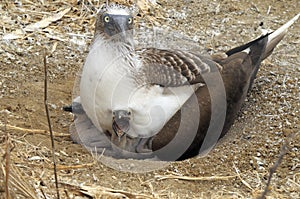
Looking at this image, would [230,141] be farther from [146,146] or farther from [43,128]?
[43,128]

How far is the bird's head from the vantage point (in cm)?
589

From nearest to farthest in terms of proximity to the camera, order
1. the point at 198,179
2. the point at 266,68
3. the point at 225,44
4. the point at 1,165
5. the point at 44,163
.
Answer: the point at 1,165 < the point at 44,163 < the point at 198,179 < the point at 266,68 < the point at 225,44

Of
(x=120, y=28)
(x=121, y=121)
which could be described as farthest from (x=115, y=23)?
(x=121, y=121)

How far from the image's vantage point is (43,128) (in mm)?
6324

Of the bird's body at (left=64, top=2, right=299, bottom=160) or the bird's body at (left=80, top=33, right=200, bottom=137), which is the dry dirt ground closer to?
the bird's body at (left=64, top=2, right=299, bottom=160)

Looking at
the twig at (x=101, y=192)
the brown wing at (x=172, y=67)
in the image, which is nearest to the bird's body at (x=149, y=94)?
the brown wing at (x=172, y=67)

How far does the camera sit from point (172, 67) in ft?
20.6

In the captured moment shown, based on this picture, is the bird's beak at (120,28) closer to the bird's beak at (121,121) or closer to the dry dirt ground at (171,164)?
the bird's beak at (121,121)

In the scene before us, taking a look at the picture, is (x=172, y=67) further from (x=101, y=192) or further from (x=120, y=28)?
(x=101, y=192)

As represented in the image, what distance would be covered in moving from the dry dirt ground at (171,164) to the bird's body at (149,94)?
0.30 meters

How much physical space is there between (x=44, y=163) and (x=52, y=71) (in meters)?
2.16

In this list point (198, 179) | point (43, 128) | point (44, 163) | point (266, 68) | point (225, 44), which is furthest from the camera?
point (225, 44)

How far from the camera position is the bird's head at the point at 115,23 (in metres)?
5.89

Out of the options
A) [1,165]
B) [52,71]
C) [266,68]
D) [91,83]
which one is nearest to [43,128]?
[91,83]
